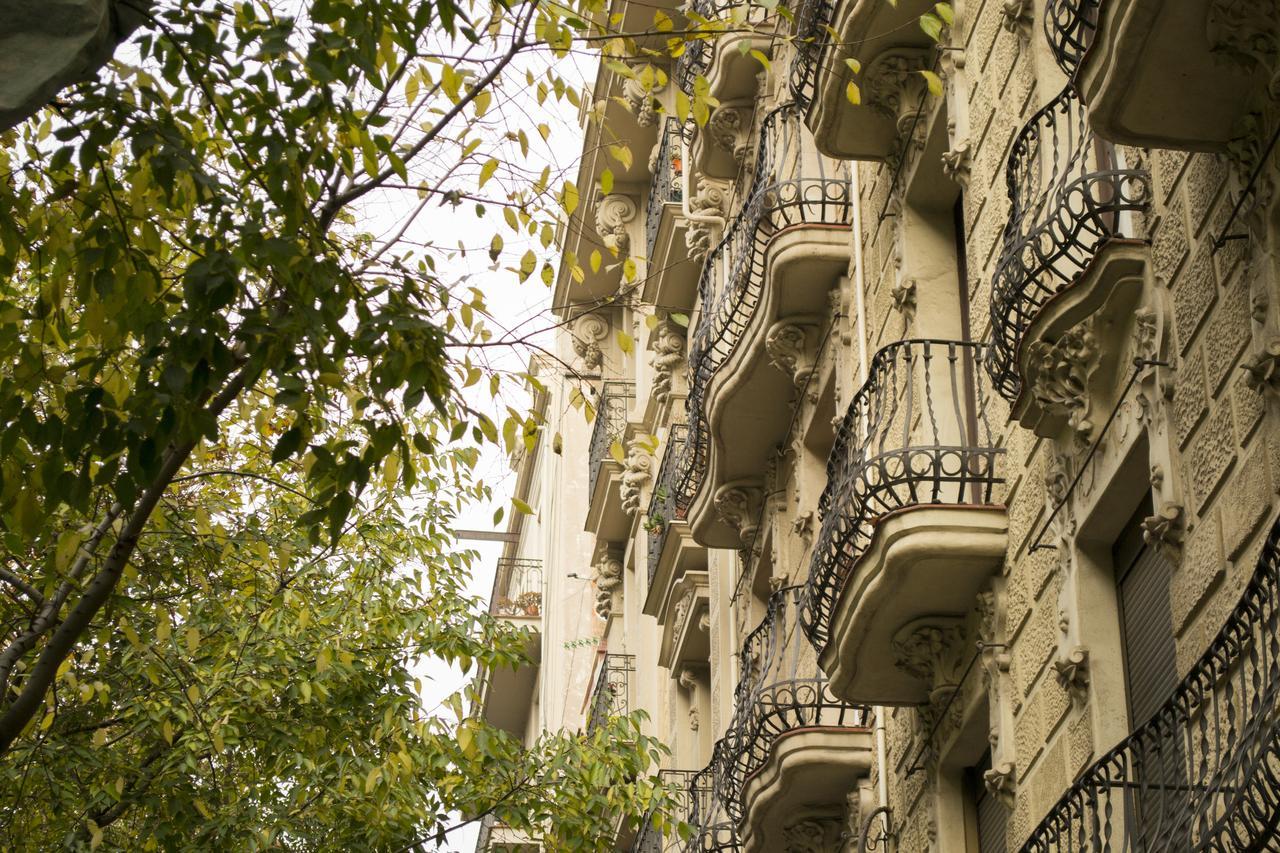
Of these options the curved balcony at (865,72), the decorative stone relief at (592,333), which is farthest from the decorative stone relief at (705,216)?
the decorative stone relief at (592,333)

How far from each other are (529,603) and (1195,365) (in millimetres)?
34315

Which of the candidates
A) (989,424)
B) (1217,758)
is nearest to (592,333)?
(989,424)

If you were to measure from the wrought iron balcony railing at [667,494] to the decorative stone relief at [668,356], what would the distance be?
1.26 m

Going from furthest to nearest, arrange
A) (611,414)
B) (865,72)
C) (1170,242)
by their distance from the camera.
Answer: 1. (611,414)
2. (865,72)
3. (1170,242)

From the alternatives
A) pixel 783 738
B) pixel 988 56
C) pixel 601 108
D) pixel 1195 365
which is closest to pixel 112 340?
pixel 601 108

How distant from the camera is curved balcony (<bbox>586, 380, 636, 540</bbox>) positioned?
3042 centimetres

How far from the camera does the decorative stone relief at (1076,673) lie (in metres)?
10.6

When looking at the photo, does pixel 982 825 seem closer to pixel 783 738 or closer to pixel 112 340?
pixel 783 738

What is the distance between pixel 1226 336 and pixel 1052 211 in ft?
6.95

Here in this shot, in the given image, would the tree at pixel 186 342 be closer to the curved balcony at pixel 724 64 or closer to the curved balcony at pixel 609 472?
the curved balcony at pixel 724 64

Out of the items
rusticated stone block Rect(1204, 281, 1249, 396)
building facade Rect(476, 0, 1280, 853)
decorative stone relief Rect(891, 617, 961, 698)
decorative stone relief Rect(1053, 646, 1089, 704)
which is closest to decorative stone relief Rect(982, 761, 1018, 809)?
building facade Rect(476, 0, 1280, 853)

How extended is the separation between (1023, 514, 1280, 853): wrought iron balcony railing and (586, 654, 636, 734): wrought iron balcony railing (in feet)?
61.8

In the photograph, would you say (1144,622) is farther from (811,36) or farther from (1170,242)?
(811,36)

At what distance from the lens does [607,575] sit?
3169 centimetres
